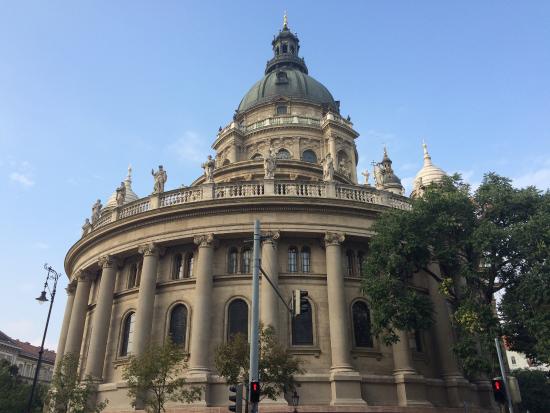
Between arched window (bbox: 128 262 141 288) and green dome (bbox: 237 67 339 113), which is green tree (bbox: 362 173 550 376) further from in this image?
green dome (bbox: 237 67 339 113)

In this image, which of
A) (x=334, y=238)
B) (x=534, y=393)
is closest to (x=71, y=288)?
(x=334, y=238)

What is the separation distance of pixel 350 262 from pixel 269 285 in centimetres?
613

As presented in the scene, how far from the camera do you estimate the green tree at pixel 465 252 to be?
2100 cm

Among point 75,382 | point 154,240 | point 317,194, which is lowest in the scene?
point 75,382

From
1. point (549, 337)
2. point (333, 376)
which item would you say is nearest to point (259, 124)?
point (333, 376)

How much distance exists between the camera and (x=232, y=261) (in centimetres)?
2942

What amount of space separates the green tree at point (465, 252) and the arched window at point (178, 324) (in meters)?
11.4

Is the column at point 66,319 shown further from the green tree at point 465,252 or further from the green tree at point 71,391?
the green tree at point 465,252

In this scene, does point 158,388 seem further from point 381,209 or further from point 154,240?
point 381,209

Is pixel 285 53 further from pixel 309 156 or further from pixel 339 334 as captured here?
pixel 339 334

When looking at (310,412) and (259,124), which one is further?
(259,124)

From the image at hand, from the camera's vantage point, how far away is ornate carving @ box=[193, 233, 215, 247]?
28516 mm

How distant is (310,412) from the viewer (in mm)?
23453

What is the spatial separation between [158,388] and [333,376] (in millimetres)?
8824
